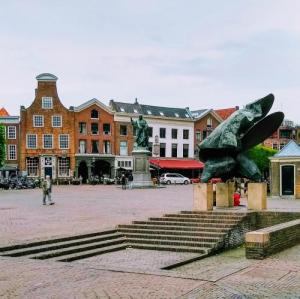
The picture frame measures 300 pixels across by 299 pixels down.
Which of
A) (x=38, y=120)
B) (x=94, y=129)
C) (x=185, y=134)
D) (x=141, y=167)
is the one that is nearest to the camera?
(x=141, y=167)

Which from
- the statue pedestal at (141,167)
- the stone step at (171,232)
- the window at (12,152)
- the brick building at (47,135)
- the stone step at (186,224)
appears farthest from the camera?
the window at (12,152)

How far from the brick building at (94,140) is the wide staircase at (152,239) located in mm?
50472

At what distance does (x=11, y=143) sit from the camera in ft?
216

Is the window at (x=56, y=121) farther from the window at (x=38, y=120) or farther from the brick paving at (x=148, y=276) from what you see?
the brick paving at (x=148, y=276)

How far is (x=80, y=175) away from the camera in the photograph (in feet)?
223

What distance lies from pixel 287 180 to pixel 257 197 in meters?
17.1

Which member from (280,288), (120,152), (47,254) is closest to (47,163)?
(120,152)

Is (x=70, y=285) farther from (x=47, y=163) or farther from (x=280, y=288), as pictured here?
(x=47, y=163)

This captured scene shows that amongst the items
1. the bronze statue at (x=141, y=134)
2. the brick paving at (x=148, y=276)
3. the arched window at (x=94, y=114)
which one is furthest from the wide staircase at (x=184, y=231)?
the arched window at (x=94, y=114)

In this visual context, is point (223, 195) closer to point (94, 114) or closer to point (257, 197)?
point (257, 197)

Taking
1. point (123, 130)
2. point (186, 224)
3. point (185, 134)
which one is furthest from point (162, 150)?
point (186, 224)

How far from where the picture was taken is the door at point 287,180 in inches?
1347

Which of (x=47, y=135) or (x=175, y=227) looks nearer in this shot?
(x=175, y=227)

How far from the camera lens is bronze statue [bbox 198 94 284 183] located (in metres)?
18.6
